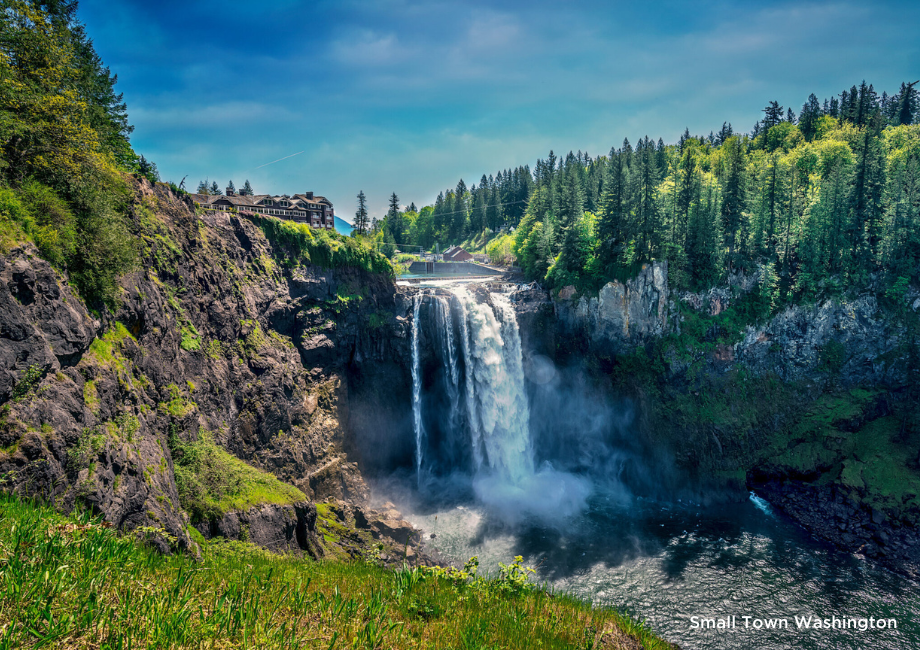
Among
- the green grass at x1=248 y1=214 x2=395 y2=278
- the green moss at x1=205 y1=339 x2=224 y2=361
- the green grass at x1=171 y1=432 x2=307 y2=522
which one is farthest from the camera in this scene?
the green grass at x1=248 y1=214 x2=395 y2=278

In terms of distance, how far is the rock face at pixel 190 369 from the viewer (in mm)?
10516

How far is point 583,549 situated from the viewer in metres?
28.9

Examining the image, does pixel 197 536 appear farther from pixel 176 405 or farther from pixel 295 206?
pixel 295 206

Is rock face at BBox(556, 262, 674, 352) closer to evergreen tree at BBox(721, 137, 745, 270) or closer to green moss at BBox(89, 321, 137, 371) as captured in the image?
evergreen tree at BBox(721, 137, 745, 270)

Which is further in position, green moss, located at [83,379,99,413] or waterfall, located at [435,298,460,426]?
waterfall, located at [435,298,460,426]

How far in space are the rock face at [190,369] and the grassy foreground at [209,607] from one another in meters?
4.23

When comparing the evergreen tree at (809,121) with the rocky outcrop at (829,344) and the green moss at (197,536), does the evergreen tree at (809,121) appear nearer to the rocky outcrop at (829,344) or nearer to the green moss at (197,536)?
the rocky outcrop at (829,344)

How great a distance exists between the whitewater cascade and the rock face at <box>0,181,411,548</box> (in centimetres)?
289

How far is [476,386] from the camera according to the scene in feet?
131

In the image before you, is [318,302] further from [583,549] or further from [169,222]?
[583,549]

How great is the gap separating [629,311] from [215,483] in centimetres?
3522

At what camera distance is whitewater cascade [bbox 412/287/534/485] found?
3938 centimetres

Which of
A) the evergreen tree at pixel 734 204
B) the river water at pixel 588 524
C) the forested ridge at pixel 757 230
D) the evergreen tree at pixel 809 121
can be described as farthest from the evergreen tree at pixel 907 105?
the river water at pixel 588 524

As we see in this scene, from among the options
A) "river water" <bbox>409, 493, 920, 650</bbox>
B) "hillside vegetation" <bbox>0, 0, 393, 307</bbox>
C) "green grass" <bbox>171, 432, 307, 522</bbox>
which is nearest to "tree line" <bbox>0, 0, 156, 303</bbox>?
"hillside vegetation" <bbox>0, 0, 393, 307</bbox>
